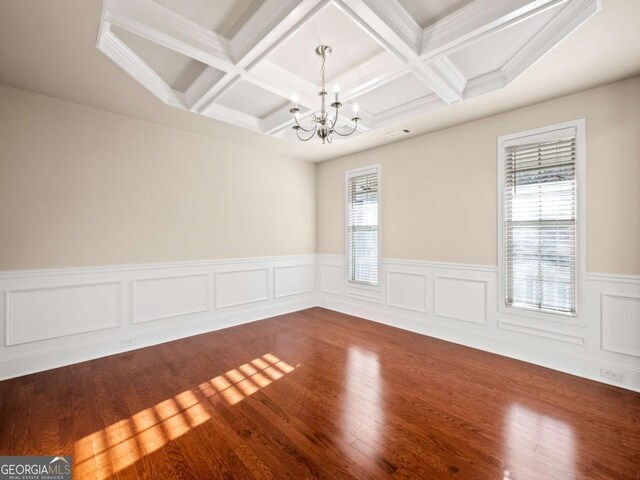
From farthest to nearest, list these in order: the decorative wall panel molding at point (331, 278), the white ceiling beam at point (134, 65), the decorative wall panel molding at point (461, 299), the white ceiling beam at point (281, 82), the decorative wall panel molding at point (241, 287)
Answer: the decorative wall panel molding at point (331, 278) → the decorative wall panel molding at point (241, 287) → the decorative wall panel molding at point (461, 299) → the white ceiling beam at point (281, 82) → the white ceiling beam at point (134, 65)

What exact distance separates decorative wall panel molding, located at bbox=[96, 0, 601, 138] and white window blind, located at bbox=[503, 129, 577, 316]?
95 cm

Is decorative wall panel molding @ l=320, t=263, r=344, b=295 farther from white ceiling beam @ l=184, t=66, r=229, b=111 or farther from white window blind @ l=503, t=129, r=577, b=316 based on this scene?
white ceiling beam @ l=184, t=66, r=229, b=111

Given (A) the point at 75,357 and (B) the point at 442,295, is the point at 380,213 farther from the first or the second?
(A) the point at 75,357

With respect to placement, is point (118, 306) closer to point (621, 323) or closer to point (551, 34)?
point (551, 34)

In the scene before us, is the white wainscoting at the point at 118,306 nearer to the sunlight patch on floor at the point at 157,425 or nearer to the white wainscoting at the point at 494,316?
the sunlight patch on floor at the point at 157,425

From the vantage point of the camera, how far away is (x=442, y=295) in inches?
159

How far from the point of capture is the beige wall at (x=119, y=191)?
2.98m

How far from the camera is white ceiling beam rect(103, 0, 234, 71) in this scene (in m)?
1.97

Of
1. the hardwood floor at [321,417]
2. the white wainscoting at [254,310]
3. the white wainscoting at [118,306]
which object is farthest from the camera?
the white wainscoting at [118,306]

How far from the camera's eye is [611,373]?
2.80 meters

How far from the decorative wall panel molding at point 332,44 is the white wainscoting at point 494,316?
2.15 meters

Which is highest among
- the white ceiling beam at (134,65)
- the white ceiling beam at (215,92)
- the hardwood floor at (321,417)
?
the white ceiling beam at (134,65)

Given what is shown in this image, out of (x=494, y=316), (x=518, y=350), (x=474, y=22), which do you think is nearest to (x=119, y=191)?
(x=474, y=22)

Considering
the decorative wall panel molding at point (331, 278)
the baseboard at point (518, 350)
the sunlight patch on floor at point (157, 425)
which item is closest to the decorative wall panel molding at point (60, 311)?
the sunlight patch on floor at point (157, 425)
